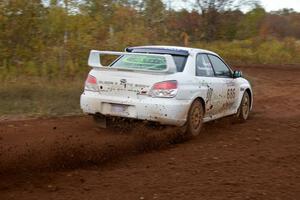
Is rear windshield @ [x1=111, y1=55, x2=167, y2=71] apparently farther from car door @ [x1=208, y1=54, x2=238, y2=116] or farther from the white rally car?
car door @ [x1=208, y1=54, x2=238, y2=116]

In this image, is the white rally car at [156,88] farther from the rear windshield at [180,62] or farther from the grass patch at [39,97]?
the grass patch at [39,97]

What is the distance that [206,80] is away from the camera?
28.6ft

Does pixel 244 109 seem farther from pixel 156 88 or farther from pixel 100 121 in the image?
pixel 100 121

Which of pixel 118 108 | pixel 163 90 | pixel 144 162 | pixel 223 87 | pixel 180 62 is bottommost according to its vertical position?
pixel 144 162

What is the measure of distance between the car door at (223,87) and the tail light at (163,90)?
4.76ft

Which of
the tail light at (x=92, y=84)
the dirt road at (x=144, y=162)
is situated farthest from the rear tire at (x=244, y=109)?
the tail light at (x=92, y=84)

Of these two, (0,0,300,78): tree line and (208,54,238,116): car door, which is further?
(0,0,300,78): tree line

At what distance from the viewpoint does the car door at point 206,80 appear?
856 centimetres

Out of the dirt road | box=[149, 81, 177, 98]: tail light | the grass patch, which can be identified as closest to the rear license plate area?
the dirt road

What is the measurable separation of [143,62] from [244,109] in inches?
127

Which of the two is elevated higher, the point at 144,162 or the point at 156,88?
the point at 156,88

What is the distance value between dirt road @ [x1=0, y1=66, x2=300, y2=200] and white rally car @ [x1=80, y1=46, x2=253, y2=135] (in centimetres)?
33

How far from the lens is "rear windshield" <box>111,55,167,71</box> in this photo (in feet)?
26.8

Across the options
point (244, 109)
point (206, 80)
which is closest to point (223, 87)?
point (206, 80)
